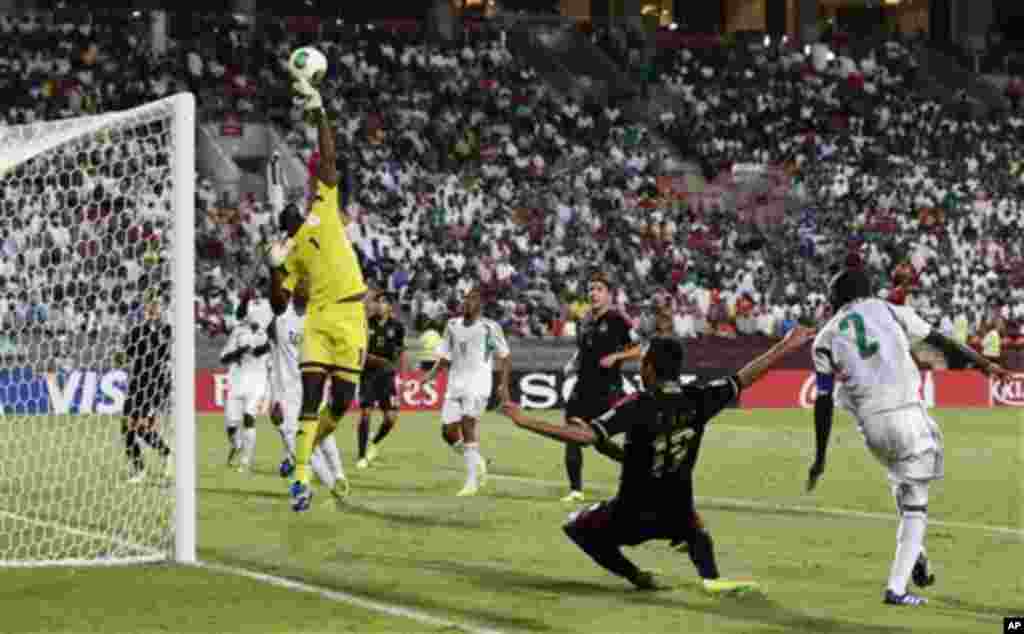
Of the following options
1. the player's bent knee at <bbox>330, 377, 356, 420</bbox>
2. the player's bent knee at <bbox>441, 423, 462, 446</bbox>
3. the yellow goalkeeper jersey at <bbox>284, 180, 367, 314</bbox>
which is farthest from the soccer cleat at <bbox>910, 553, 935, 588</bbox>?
the player's bent knee at <bbox>441, 423, 462, 446</bbox>

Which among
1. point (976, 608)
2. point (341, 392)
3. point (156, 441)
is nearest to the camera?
point (976, 608)

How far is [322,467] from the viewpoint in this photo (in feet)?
49.0

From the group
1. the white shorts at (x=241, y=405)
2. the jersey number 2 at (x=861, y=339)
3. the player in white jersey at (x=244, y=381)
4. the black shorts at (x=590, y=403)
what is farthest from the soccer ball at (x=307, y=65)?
the white shorts at (x=241, y=405)

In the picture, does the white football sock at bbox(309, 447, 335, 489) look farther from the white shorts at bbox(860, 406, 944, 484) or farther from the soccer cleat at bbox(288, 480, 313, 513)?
the white shorts at bbox(860, 406, 944, 484)

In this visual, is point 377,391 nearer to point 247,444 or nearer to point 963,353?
point 247,444

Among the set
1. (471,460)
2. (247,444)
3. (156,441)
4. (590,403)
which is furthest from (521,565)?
(247,444)

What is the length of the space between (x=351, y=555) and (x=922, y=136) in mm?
42059

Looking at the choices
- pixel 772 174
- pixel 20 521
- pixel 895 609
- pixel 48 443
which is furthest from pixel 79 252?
pixel 772 174

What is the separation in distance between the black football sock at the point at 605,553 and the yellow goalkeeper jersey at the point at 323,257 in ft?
11.8

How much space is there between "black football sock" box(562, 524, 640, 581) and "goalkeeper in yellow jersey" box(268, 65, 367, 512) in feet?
11.2

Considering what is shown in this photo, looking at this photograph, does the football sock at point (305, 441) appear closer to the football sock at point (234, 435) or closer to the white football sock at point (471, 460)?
the white football sock at point (471, 460)

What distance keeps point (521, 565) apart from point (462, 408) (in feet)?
18.6

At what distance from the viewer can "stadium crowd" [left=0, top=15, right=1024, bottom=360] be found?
3831cm

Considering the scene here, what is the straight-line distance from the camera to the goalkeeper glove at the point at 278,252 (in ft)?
41.3
